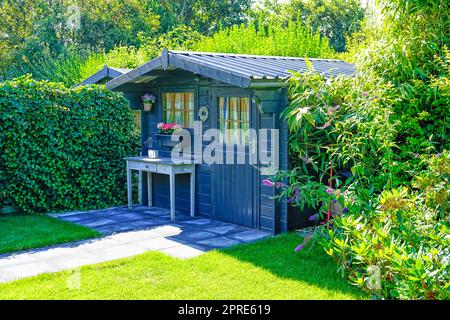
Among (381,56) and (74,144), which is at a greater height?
(381,56)

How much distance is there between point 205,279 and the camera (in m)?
4.89

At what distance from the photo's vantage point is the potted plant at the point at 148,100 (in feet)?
28.2

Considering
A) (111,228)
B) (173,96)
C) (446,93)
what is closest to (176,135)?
(173,96)

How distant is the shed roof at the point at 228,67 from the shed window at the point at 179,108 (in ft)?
1.45

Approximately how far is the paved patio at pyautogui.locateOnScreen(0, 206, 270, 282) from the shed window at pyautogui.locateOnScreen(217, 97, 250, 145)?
123cm

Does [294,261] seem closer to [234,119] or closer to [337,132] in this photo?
[337,132]

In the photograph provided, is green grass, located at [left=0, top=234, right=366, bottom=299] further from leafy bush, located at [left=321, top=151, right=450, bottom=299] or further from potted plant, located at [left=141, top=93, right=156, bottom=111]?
potted plant, located at [left=141, top=93, right=156, bottom=111]

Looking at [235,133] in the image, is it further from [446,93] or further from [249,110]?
[446,93]

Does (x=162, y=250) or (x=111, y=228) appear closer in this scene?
(x=162, y=250)

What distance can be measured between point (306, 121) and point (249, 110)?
986 mm

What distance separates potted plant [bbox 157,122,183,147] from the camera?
8070 mm

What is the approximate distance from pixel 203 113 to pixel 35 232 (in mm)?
2882

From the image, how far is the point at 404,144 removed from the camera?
5953 millimetres

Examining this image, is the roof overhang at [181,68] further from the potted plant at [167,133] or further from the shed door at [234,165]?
the potted plant at [167,133]
